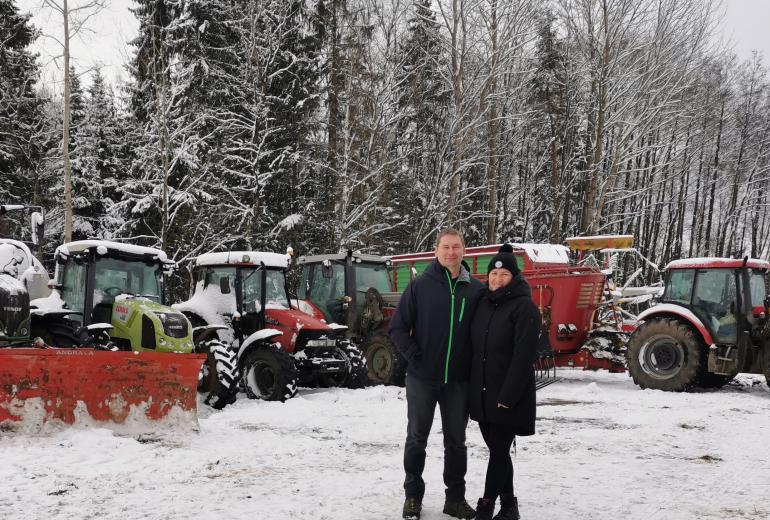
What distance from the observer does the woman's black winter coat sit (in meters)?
3.79

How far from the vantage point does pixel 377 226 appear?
780 inches

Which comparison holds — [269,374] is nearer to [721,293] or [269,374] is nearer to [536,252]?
[536,252]

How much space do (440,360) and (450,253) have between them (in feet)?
2.22

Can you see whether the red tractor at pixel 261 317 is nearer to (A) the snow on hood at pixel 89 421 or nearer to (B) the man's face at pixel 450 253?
(A) the snow on hood at pixel 89 421

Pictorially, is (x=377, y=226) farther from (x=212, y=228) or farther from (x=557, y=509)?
(x=557, y=509)

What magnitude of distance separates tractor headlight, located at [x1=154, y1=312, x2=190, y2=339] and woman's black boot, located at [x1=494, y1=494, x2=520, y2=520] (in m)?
5.31

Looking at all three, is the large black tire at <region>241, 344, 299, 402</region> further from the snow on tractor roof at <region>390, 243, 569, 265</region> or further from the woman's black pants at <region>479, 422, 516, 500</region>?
the snow on tractor roof at <region>390, 243, 569, 265</region>

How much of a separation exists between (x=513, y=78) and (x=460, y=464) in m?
21.6

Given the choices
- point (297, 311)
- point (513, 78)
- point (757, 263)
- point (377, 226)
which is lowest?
point (297, 311)

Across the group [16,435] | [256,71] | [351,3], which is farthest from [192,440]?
[351,3]

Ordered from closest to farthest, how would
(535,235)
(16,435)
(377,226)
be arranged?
(16,435)
(377,226)
(535,235)

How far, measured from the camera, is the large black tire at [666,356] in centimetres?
1041

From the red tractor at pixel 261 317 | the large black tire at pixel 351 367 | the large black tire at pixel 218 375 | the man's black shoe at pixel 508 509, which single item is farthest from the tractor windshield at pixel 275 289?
the man's black shoe at pixel 508 509

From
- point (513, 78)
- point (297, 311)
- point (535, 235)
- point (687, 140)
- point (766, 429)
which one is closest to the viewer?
point (766, 429)
